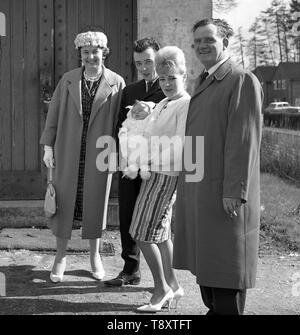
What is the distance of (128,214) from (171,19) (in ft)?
8.07

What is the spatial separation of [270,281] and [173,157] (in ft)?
5.79

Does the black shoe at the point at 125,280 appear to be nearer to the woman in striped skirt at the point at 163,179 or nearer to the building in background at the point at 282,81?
the woman in striped skirt at the point at 163,179

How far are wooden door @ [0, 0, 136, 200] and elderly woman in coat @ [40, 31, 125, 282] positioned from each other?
5.74 ft

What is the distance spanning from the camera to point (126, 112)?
4.74m

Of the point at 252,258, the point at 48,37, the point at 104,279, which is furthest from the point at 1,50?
the point at 252,258

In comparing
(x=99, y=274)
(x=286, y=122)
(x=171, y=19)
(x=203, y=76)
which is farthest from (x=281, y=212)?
(x=286, y=122)

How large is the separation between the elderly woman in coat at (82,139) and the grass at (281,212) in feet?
7.74

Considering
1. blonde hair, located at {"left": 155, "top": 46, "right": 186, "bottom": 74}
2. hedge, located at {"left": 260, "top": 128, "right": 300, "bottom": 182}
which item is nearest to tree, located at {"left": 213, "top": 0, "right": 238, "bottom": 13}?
A: hedge, located at {"left": 260, "top": 128, "right": 300, "bottom": 182}

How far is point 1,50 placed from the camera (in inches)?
258

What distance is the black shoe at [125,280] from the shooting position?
472 cm

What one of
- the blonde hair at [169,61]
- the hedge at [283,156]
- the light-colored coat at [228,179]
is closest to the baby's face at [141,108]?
the blonde hair at [169,61]

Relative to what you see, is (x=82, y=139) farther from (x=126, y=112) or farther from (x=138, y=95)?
(x=138, y=95)

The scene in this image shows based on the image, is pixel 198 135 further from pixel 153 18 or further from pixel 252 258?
pixel 153 18

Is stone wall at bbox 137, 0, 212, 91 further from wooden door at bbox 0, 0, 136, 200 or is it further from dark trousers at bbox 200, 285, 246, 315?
dark trousers at bbox 200, 285, 246, 315
